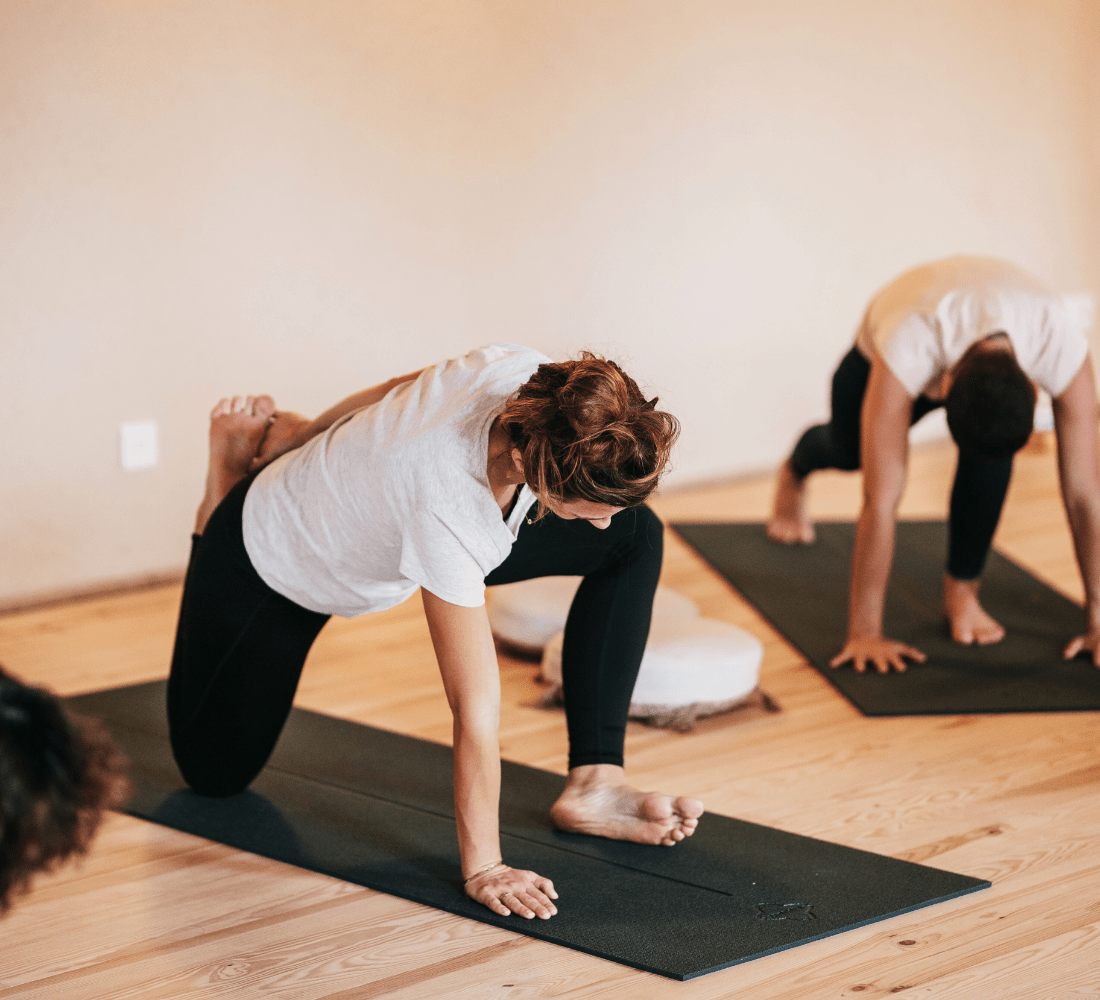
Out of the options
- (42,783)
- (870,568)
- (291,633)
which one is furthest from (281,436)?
(870,568)

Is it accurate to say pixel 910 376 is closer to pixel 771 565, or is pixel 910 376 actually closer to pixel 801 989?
pixel 771 565

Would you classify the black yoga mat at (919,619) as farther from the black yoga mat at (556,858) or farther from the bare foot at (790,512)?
the black yoga mat at (556,858)

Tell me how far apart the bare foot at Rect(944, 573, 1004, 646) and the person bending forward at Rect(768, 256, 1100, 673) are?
0.03 metres

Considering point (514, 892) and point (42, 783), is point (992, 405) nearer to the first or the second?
point (514, 892)

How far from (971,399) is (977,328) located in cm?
20

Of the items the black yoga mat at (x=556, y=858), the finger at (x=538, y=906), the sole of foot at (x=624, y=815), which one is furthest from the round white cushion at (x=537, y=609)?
the finger at (x=538, y=906)

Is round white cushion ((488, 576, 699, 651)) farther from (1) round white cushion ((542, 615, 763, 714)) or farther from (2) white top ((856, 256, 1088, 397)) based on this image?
(2) white top ((856, 256, 1088, 397))

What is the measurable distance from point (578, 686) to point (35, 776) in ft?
3.47

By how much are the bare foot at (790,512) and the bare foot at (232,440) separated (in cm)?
182

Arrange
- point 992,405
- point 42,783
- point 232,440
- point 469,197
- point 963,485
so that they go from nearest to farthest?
1. point 42,783
2. point 232,440
3. point 992,405
4. point 963,485
5. point 469,197

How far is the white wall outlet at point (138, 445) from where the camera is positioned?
10.1 ft

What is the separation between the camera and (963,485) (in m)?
2.73

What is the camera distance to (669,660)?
7.64 feet

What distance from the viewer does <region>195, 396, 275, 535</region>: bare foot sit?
1984mm
